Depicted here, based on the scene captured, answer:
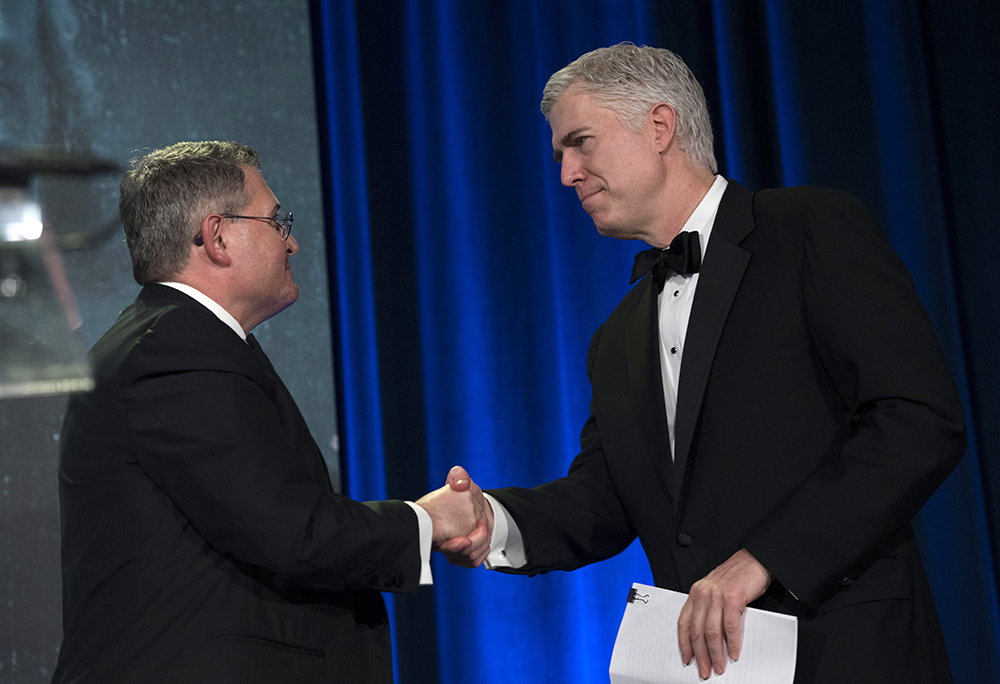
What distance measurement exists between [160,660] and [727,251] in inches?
43.2

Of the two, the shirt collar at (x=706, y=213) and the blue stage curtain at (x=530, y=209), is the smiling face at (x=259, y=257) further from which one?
the blue stage curtain at (x=530, y=209)

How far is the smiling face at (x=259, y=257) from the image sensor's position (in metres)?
1.64

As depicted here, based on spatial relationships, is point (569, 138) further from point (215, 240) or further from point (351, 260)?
point (351, 260)

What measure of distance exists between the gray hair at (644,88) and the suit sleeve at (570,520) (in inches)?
17.0

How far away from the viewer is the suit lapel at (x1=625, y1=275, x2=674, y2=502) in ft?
5.07

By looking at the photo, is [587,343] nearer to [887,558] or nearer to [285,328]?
→ [285,328]

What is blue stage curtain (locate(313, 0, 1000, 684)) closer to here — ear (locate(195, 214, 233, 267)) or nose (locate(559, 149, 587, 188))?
nose (locate(559, 149, 587, 188))

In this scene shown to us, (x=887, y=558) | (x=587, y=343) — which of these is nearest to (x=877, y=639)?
(x=887, y=558)

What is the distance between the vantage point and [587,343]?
2840 mm

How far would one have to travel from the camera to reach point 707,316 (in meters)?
1.50

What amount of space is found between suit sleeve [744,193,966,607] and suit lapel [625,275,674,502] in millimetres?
237

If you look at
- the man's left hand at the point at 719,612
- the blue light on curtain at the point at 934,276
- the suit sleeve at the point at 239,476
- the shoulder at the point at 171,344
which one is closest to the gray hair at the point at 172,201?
the shoulder at the point at 171,344

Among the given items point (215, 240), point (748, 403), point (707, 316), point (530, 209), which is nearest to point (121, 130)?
point (530, 209)

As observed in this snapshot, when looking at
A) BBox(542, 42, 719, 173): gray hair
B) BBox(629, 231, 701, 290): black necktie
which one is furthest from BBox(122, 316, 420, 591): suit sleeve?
BBox(542, 42, 719, 173): gray hair
